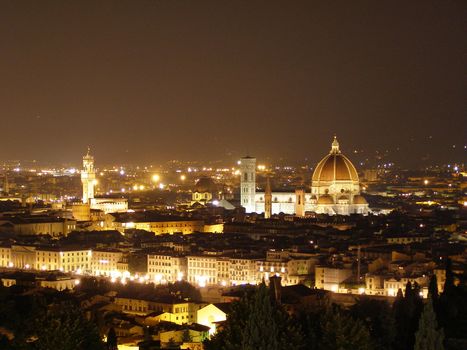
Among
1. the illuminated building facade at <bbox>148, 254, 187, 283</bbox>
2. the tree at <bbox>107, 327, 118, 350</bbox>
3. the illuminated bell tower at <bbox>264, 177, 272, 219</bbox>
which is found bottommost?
the tree at <bbox>107, 327, 118, 350</bbox>

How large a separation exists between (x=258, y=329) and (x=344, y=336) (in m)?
2.86

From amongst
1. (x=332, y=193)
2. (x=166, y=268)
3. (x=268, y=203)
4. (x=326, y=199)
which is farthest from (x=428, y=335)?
(x=268, y=203)

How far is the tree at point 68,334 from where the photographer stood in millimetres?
25031

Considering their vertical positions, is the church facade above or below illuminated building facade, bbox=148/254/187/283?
above

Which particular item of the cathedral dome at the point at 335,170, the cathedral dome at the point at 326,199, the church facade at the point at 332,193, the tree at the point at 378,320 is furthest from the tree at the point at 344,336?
the cathedral dome at the point at 335,170

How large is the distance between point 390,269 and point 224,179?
8253 centimetres

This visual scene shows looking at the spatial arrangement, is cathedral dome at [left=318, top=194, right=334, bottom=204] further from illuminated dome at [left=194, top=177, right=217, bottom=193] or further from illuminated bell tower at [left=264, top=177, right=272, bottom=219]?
illuminated dome at [left=194, top=177, right=217, bottom=193]

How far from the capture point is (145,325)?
29.9m

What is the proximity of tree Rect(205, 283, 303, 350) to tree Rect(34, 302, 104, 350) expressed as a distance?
252 cm

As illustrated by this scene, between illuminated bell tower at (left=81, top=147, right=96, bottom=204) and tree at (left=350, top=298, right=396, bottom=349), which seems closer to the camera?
tree at (left=350, top=298, right=396, bottom=349)

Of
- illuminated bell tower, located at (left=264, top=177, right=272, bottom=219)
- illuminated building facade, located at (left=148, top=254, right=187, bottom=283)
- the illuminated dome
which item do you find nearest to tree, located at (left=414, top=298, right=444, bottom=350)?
illuminated building facade, located at (left=148, top=254, right=187, bottom=283)

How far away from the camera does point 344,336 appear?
2425 cm

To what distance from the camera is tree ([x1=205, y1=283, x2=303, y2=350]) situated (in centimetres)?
2195

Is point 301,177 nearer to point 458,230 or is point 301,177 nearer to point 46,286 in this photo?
point 458,230
